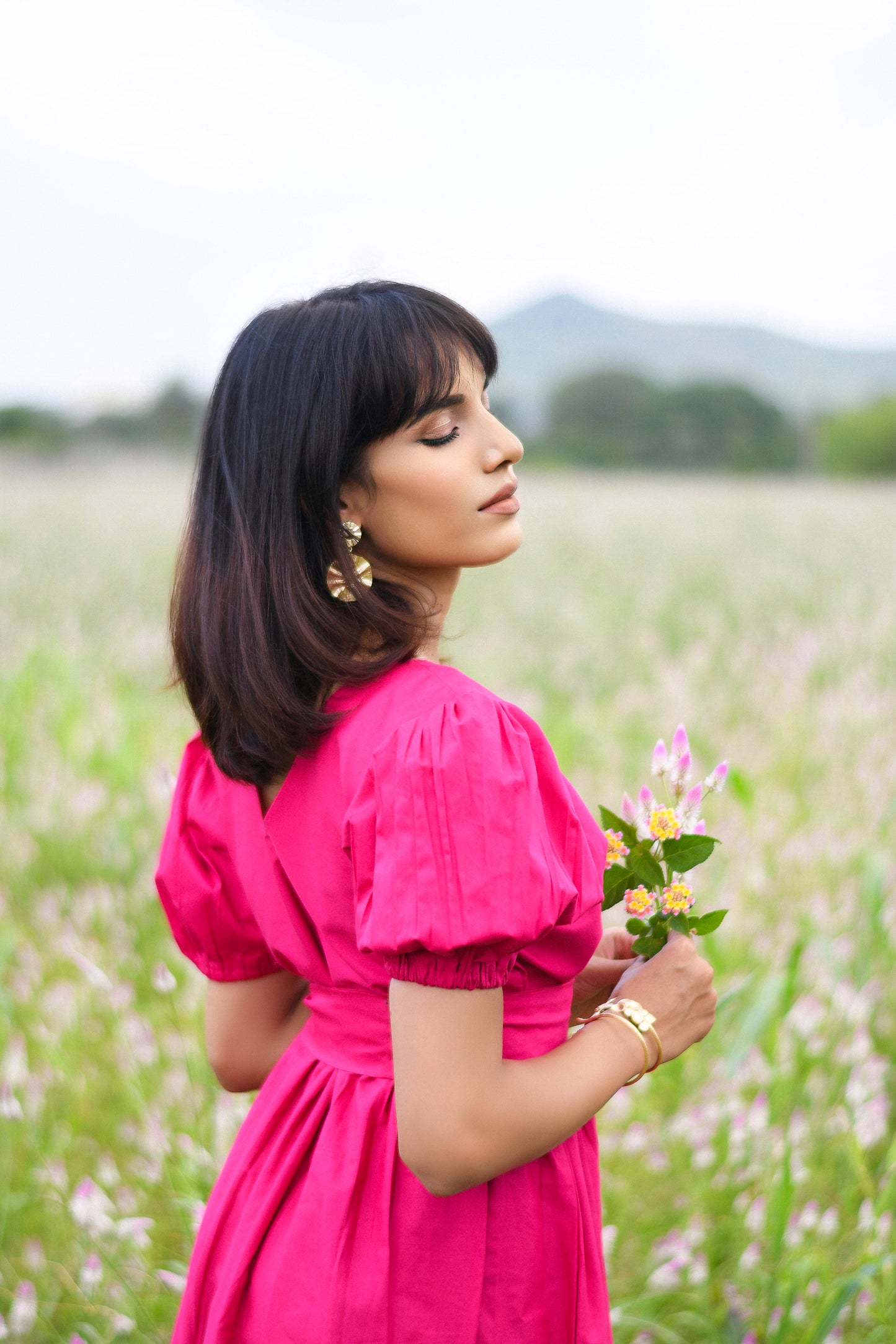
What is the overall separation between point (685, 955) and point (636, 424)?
5352 centimetres

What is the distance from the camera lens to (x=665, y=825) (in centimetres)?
112

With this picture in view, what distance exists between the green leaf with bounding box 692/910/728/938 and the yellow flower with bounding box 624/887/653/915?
53 millimetres

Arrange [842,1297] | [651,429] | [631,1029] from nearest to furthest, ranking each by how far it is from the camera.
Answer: [631,1029] → [842,1297] → [651,429]

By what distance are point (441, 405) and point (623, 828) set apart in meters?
0.48

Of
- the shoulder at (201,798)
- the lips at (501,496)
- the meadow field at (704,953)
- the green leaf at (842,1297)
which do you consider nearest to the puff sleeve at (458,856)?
the lips at (501,496)

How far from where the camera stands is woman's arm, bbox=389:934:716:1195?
93 centimetres

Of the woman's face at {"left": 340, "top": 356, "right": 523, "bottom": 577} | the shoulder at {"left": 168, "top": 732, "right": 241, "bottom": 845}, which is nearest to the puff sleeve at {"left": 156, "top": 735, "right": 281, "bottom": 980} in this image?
the shoulder at {"left": 168, "top": 732, "right": 241, "bottom": 845}

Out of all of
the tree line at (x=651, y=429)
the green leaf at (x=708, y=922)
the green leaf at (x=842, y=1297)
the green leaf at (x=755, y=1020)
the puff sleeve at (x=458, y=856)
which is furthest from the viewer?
the tree line at (x=651, y=429)

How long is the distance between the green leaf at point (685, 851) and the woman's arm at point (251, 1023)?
553 millimetres

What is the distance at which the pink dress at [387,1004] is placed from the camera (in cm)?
93

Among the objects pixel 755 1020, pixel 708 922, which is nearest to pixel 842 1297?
pixel 755 1020

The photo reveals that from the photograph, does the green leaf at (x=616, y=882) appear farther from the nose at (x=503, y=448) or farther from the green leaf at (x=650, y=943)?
the nose at (x=503, y=448)

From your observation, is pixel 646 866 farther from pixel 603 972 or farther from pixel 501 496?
pixel 501 496

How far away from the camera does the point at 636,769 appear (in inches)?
140
